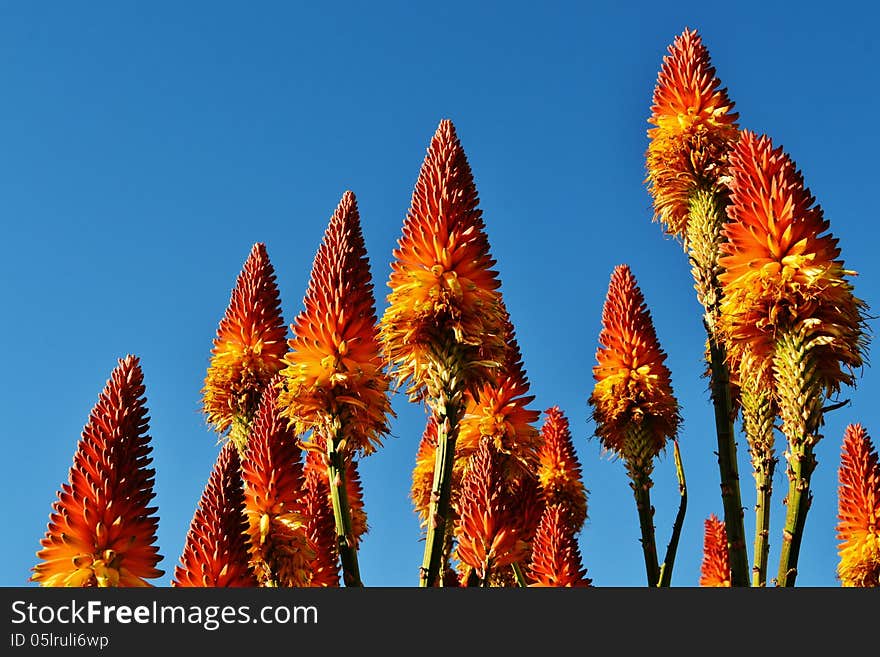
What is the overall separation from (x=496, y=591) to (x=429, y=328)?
2.64 metres

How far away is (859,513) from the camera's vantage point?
43.2 feet

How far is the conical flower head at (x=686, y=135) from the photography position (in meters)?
10.5

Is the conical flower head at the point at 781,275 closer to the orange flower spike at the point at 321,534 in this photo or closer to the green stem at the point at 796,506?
the green stem at the point at 796,506

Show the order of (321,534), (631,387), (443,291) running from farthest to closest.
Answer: (631,387) → (321,534) → (443,291)

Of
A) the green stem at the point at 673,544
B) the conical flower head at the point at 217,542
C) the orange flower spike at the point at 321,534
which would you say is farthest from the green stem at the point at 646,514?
the conical flower head at the point at 217,542

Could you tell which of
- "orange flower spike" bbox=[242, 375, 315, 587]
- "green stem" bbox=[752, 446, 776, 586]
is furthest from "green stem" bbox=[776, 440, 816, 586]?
"orange flower spike" bbox=[242, 375, 315, 587]

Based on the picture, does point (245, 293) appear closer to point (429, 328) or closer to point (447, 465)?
point (429, 328)

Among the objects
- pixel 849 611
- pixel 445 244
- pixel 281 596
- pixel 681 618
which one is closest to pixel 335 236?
pixel 445 244

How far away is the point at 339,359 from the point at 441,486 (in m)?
1.58

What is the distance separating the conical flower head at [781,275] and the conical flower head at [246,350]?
17.5ft

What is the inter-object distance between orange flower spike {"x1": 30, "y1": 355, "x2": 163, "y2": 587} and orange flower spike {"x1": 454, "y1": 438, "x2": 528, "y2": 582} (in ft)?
13.1

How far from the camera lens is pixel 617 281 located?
12367mm

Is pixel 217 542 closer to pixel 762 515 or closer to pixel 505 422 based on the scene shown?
pixel 505 422

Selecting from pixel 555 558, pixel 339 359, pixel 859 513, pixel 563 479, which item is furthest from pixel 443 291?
pixel 859 513
